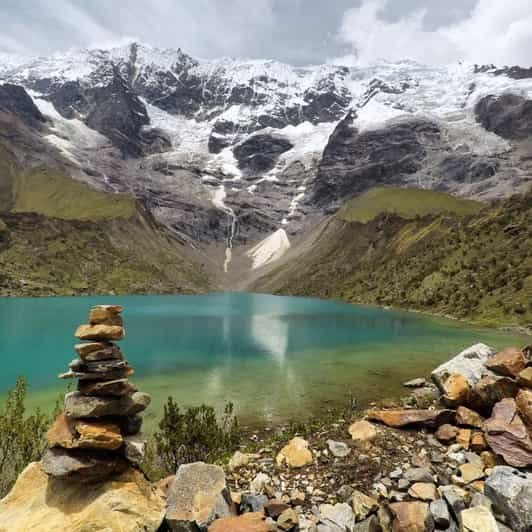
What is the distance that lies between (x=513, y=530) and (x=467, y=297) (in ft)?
254

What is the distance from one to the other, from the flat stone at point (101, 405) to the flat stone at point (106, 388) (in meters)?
0.12

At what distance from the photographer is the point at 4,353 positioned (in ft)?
122

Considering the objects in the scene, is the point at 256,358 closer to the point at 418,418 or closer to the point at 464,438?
the point at 418,418

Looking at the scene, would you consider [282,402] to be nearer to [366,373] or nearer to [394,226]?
[366,373]

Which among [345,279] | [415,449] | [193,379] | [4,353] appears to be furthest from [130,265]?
[415,449]

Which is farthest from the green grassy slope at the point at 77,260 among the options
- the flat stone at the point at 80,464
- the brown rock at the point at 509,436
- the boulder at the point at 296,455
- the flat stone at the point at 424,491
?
the brown rock at the point at 509,436

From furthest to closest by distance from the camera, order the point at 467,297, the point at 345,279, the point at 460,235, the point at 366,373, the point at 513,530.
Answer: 1. the point at 345,279
2. the point at 460,235
3. the point at 467,297
4. the point at 366,373
5. the point at 513,530

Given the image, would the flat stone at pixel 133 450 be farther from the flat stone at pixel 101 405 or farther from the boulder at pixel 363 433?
the boulder at pixel 363 433

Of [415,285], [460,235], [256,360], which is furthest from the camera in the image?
[460,235]

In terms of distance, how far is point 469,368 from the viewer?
1777 cm

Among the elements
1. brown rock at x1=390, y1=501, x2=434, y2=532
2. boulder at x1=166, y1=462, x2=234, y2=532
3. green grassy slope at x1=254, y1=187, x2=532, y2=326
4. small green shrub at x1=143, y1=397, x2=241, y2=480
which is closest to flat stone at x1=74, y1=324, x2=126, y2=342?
boulder at x1=166, y1=462, x2=234, y2=532

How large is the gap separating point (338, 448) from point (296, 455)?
51.5 inches

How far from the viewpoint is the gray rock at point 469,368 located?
1716cm

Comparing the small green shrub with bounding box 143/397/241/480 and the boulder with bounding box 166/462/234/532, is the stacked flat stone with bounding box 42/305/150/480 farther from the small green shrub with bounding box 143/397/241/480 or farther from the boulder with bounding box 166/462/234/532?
the small green shrub with bounding box 143/397/241/480
